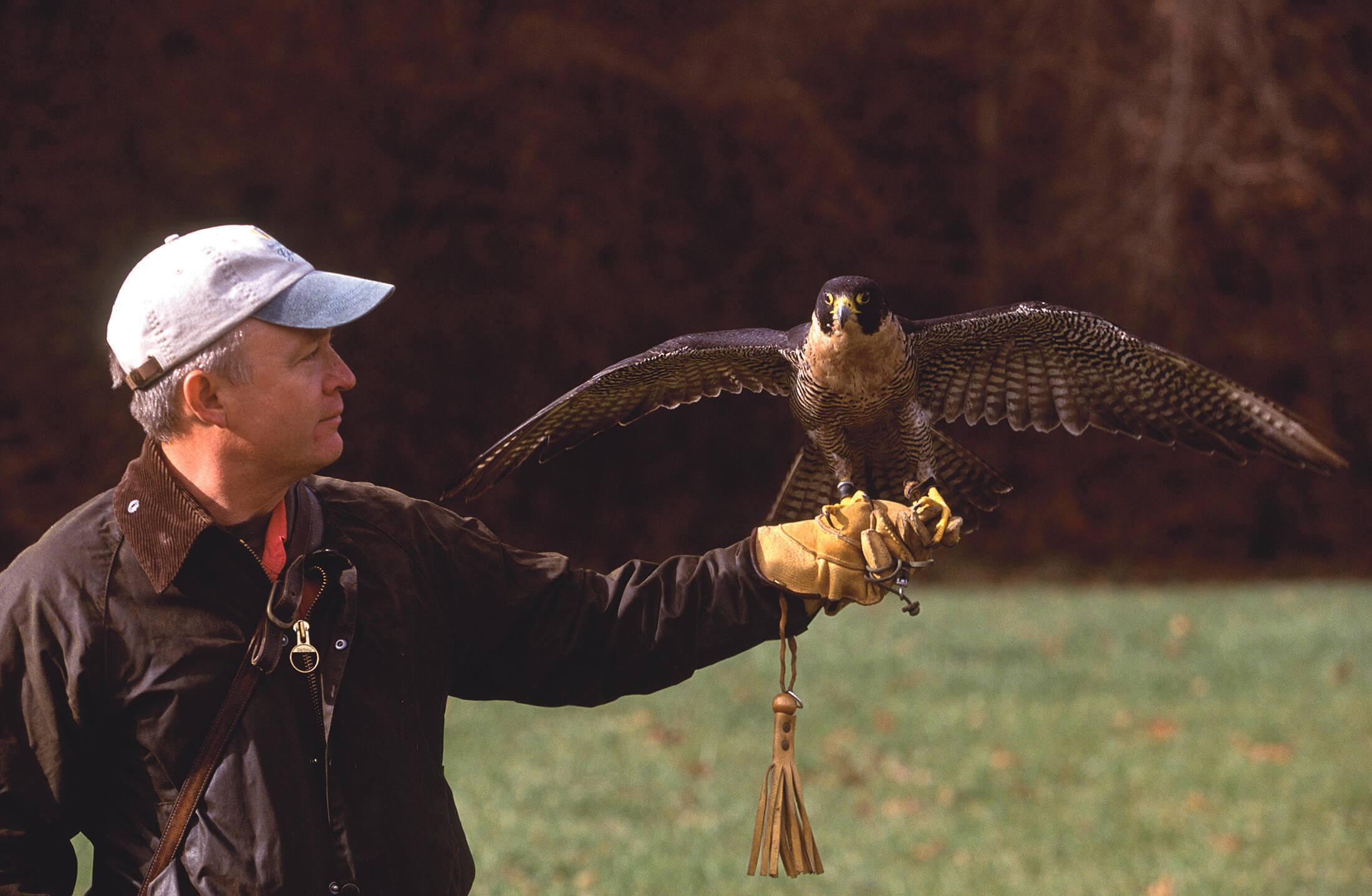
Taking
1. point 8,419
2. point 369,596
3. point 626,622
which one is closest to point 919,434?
point 626,622

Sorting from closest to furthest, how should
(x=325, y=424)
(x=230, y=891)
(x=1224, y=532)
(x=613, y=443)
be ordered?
(x=230, y=891)
(x=325, y=424)
(x=613, y=443)
(x=1224, y=532)

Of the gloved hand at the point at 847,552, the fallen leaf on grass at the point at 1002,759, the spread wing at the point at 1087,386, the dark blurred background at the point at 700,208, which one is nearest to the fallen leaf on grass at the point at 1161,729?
the fallen leaf on grass at the point at 1002,759

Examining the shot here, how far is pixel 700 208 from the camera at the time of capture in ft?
34.2

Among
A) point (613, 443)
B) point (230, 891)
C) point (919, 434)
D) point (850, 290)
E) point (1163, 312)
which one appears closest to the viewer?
point (230, 891)

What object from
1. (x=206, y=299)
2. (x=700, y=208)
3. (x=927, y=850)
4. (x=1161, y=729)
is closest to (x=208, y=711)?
(x=206, y=299)

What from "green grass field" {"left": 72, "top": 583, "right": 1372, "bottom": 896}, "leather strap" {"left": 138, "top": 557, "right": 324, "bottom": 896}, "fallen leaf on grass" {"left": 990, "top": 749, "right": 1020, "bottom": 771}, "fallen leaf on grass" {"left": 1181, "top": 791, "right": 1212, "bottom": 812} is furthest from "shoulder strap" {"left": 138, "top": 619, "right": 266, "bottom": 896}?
"fallen leaf on grass" {"left": 990, "top": 749, "right": 1020, "bottom": 771}

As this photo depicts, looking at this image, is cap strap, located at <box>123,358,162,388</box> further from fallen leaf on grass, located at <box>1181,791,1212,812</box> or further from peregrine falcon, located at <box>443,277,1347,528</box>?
fallen leaf on grass, located at <box>1181,791,1212,812</box>

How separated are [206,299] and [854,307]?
3.78 ft

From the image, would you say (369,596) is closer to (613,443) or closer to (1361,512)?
(613,443)

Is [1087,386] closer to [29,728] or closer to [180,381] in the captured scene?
[180,381]

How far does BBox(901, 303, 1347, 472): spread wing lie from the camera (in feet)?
8.02

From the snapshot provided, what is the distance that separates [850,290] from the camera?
240cm

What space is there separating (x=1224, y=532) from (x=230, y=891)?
1200 centimetres

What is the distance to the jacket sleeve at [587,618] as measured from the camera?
1918mm
